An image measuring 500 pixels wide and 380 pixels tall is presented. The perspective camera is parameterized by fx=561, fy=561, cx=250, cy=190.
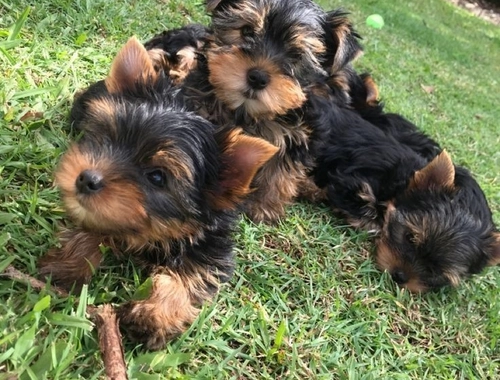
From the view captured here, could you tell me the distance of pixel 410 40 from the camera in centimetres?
1158

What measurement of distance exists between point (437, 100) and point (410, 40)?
11.7 feet

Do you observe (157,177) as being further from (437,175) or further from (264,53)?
(437,175)

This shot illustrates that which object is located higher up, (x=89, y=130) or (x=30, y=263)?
(x=89, y=130)

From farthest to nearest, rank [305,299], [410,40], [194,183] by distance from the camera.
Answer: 1. [410,40]
2. [305,299]
3. [194,183]

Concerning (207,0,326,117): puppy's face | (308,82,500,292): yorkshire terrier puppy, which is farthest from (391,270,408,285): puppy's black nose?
(207,0,326,117): puppy's face

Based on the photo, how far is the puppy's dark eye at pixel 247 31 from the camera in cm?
347

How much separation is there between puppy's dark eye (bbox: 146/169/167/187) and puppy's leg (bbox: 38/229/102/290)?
19.0 inches

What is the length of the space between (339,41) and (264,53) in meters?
0.67

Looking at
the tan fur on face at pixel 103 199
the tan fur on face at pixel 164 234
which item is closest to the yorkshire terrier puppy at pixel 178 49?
the tan fur on face at pixel 164 234

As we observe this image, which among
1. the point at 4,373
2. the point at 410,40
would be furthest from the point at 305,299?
the point at 410,40

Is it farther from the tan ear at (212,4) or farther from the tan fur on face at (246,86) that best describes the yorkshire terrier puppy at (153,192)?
the tan ear at (212,4)

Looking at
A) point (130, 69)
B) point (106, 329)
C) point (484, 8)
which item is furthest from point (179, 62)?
point (484, 8)

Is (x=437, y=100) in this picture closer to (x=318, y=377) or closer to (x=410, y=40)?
(x=410, y=40)

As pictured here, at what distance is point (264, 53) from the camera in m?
3.33
